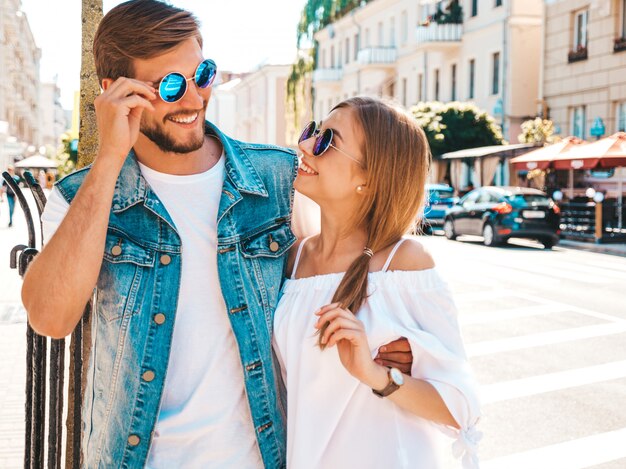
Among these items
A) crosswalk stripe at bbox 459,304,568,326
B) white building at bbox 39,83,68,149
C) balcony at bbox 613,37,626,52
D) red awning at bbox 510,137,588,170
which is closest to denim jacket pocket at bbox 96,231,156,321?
crosswalk stripe at bbox 459,304,568,326

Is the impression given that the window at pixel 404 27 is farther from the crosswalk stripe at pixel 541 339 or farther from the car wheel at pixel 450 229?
the crosswalk stripe at pixel 541 339

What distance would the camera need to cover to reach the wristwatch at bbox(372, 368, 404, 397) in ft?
6.85

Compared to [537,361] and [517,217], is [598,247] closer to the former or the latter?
[517,217]

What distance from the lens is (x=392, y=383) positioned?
6.86 ft

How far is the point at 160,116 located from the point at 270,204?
1.43ft

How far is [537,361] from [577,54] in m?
22.6

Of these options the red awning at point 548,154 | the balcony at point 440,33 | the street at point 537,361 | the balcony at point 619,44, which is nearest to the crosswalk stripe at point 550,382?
the street at point 537,361

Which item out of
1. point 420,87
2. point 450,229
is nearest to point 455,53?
point 420,87

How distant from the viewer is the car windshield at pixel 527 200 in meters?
19.6

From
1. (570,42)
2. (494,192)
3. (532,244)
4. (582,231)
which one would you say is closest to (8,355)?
(494,192)

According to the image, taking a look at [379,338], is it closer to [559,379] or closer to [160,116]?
[160,116]

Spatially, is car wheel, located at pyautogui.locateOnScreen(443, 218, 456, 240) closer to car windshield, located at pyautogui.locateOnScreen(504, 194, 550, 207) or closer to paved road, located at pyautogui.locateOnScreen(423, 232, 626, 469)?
car windshield, located at pyautogui.locateOnScreen(504, 194, 550, 207)

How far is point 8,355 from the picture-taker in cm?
754

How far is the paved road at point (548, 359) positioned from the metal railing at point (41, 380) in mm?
1393
